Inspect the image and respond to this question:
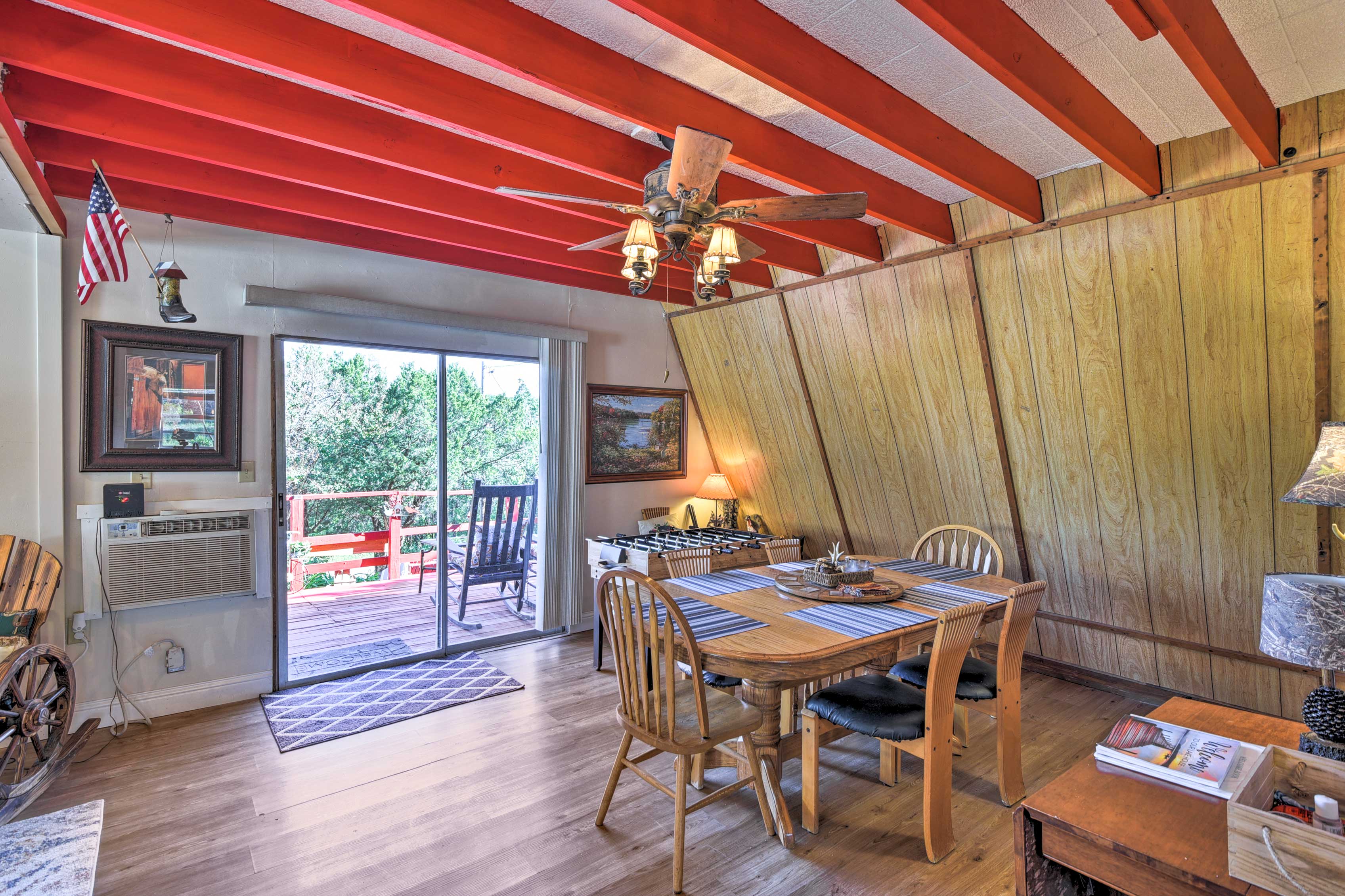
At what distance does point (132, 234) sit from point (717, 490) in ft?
13.2

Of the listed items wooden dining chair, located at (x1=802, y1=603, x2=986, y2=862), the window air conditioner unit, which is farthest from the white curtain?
wooden dining chair, located at (x1=802, y1=603, x2=986, y2=862)

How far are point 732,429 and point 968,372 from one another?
219cm

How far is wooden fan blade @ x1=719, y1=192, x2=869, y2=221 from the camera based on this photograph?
6.96ft

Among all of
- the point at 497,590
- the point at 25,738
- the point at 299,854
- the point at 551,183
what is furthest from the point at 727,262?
the point at 497,590

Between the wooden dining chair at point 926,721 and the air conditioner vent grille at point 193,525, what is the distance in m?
3.16

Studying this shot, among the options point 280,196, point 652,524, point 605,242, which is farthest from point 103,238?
point 652,524

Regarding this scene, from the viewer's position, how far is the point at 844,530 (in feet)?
16.3

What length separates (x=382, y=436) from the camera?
429 centimetres

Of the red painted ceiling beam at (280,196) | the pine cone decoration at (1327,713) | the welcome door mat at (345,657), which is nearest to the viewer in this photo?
the pine cone decoration at (1327,713)

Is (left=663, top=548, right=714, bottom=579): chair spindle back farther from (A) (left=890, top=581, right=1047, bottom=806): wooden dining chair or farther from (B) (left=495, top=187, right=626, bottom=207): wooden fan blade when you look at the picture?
(B) (left=495, top=187, right=626, bottom=207): wooden fan blade

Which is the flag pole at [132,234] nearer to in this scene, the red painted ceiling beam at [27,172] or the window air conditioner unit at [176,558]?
the red painted ceiling beam at [27,172]

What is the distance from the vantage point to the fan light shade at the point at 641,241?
7.42 feet

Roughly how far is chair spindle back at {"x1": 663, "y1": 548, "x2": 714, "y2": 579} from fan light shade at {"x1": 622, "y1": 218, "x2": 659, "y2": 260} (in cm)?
165

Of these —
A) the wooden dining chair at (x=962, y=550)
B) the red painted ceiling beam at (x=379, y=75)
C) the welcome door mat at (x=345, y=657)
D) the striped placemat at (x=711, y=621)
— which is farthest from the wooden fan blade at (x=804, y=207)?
the welcome door mat at (x=345, y=657)
